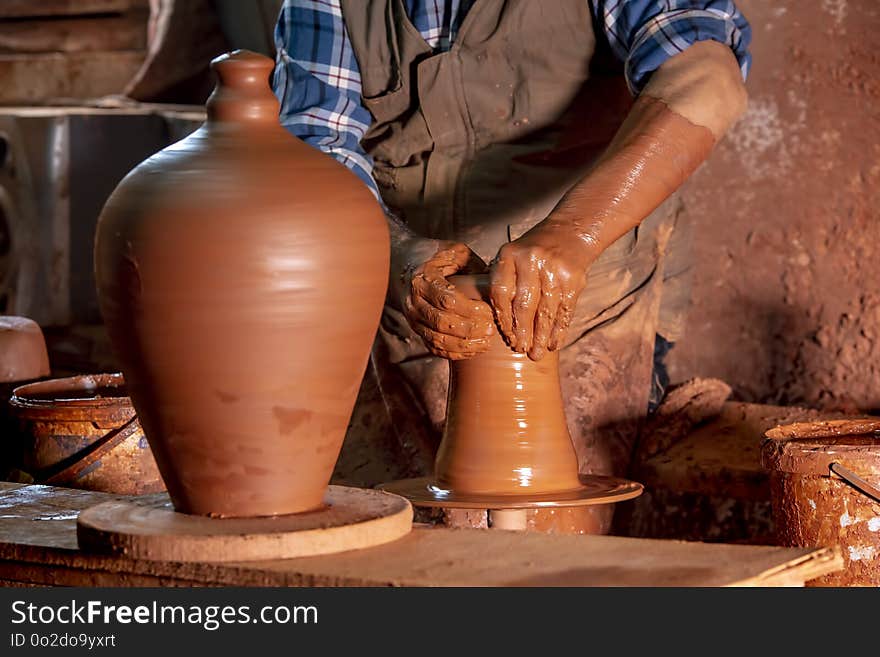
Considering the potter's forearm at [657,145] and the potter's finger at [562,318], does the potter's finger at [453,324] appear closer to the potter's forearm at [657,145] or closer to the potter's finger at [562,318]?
the potter's finger at [562,318]

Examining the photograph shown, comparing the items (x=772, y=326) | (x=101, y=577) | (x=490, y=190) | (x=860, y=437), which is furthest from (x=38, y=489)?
(x=772, y=326)

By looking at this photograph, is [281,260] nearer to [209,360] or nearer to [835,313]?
[209,360]

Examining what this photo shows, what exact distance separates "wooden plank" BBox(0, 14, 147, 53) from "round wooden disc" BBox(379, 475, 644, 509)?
3646 millimetres

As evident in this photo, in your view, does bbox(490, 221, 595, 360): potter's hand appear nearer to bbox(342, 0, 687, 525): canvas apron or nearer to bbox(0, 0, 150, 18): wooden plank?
bbox(342, 0, 687, 525): canvas apron

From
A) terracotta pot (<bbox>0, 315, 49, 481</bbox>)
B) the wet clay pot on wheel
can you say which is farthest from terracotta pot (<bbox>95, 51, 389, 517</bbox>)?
terracotta pot (<bbox>0, 315, 49, 481</bbox>)

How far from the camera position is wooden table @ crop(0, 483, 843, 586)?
5.38 ft

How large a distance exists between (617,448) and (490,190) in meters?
0.67

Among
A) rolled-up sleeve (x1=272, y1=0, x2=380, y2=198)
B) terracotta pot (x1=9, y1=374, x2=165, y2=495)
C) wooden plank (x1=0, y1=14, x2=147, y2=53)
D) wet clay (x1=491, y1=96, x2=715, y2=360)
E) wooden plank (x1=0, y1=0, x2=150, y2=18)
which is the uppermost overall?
wooden plank (x1=0, y1=0, x2=150, y2=18)

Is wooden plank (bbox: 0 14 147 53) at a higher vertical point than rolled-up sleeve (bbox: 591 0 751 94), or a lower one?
higher

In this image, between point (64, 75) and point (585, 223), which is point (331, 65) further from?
point (64, 75)

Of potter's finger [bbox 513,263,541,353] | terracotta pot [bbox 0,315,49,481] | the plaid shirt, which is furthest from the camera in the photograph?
terracotta pot [bbox 0,315,49,481]

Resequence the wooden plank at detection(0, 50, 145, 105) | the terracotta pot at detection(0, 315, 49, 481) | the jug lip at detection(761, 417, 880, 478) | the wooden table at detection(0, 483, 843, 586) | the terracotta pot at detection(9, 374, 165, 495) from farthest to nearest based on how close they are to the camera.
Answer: the wooden plank at detection(0, 50, 145, 105) < the terracotta pot at detection(0, 315, 49, 481) < the terracotta pot at detection(9, 374, 165, 495) < the jug lip at detection(761, 417, 880, 478) < the wooden table at detection(0, 483, 843, 586)

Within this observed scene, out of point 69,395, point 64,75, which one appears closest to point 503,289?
point 69,395

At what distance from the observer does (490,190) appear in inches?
124
